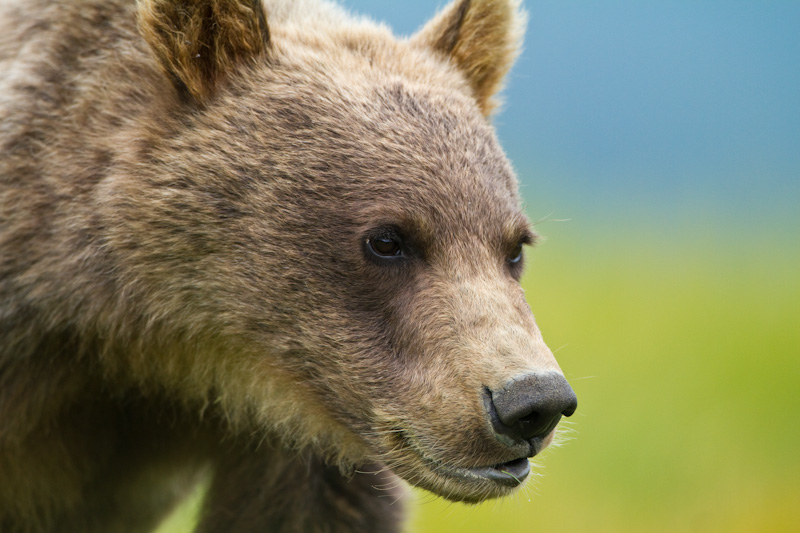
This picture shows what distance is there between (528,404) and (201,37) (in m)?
2.58

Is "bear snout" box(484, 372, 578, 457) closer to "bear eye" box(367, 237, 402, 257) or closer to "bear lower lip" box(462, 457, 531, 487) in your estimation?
"bear lower lip" box(462, 457, 531, 487)

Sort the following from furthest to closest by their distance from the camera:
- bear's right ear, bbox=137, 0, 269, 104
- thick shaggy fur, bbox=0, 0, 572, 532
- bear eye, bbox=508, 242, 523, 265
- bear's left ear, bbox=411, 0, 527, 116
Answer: bear's left ear, bbox=411, 0, 527, 116 → bear eye, bbox=508, 242, 523, 265 → bear's right ear, bbox=137, 0, 269, 104 → thick shaggy fur, bbox=0, 0, 572, 532

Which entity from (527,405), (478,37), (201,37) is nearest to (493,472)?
(527,405)

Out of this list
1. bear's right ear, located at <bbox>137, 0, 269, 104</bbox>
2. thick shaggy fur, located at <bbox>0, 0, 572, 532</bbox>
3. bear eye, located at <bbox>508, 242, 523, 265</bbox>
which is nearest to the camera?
thick shaggy fur, located at <bbox>0, 0, 572, 532</bbox>

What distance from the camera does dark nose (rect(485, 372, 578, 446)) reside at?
12.5 feet

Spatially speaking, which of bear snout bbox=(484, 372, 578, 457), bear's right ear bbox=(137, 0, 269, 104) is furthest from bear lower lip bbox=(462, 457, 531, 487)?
bear's right ear bbox=(137, 0, 269, 104)

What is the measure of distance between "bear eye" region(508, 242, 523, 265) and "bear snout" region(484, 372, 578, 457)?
3.41 ft

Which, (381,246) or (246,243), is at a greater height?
(381,246)

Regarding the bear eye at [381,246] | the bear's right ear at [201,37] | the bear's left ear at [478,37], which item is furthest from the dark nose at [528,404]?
the bear's left ear at [478,37]

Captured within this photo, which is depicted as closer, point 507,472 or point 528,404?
point 528,404

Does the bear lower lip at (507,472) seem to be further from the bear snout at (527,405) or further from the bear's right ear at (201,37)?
the bear's right ear at (201,37)

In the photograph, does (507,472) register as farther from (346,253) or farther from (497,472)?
(346,253)

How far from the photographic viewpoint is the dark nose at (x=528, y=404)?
12.5 feet

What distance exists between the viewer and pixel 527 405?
3.81 meters
